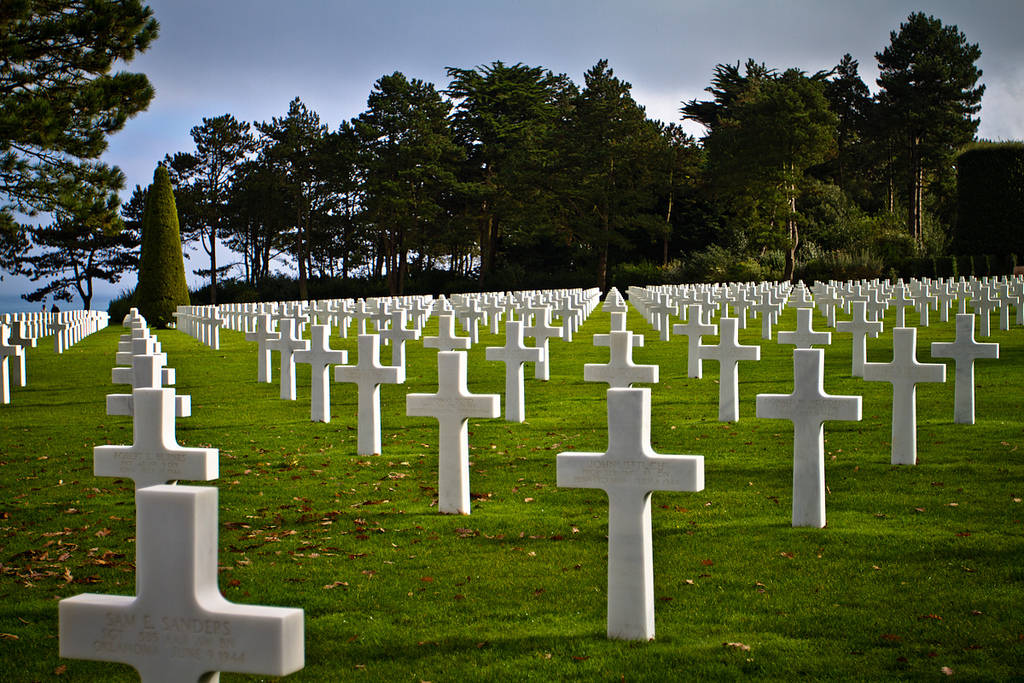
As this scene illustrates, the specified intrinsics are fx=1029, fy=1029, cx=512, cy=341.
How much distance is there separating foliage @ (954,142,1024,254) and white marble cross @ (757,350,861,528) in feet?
123

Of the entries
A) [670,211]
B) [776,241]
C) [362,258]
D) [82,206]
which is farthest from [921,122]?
[82,206]

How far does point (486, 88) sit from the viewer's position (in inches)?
2395

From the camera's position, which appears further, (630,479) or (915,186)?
(915,186)

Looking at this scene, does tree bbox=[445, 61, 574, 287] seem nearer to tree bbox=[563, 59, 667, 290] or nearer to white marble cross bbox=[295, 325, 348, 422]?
tree bbox=[563, 59, 667, 290]

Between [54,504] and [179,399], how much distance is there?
1.84 metres

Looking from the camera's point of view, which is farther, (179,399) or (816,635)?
(179,399)

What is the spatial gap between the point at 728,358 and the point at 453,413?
15.0 ft

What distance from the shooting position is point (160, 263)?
36.4m

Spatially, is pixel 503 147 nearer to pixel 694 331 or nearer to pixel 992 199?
pixel 992 199

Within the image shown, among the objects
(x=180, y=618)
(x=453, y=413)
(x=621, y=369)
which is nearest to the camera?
(x=180, y=618)

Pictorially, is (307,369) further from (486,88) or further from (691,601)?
(486,88)

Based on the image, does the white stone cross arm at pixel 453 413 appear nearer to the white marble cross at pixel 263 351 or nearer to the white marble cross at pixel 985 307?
the white marble cross at pixel 263 351

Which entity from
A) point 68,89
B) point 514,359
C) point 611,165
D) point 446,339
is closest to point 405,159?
point 611,165

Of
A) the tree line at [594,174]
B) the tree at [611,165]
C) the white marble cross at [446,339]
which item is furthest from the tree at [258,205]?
the white marble cross at [446,339]
